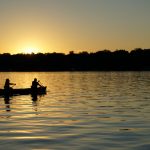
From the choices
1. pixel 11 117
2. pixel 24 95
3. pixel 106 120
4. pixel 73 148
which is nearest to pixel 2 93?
pixel 24 95

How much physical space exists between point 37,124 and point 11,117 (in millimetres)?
4040

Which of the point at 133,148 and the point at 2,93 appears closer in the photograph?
the point at 133,148

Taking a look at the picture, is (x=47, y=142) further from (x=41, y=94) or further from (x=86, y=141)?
(x=41, y=94)

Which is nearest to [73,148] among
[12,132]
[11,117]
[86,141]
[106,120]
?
[86,141]

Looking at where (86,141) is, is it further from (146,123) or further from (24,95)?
(24,95)

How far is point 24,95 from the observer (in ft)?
151

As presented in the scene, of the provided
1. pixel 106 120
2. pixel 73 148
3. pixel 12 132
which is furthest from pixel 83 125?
pixel 73 148

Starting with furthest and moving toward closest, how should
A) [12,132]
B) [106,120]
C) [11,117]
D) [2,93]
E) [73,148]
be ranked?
[2,93] → [11,117] → [106,120] → [12,132] → [73,148]

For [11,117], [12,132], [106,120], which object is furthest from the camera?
[11,117]

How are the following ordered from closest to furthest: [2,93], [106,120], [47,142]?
[47,142]
[106,120]
[2,93]

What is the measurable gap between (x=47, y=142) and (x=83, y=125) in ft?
15.9

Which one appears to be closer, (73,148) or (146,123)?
(73,148)

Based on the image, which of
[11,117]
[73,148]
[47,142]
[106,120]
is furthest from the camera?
[11,117]

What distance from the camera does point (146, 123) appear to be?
21219 millimetres
